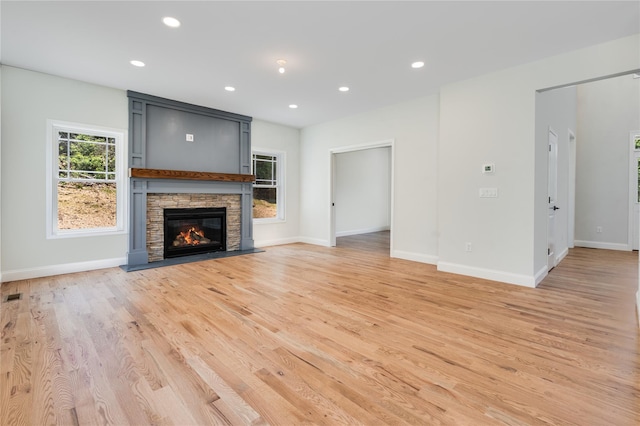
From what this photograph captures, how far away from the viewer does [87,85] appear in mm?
4430

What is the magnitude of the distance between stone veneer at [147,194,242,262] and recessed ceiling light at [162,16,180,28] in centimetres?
299

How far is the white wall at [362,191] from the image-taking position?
8656 millimetres

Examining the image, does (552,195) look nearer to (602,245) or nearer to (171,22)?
(602,245)

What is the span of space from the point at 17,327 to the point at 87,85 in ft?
11.6

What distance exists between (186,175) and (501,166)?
4.87 m

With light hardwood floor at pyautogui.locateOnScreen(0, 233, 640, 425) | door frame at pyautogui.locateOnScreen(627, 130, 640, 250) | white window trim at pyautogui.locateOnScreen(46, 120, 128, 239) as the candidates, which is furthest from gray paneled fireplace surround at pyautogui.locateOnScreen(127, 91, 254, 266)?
door frame at pyautogui.locateOnScreen(627, 130, 640, 250)

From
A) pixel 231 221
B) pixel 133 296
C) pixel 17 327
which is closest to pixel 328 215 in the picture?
pixel 231 221

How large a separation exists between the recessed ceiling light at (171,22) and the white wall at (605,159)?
7.96m

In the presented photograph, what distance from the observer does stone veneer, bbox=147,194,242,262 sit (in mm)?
5059

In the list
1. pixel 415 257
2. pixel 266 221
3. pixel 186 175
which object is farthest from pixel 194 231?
pixel 415 257

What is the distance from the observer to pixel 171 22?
2.86 m

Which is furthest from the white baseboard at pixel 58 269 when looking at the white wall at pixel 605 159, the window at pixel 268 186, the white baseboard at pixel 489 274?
the white wall at pixel 605 159

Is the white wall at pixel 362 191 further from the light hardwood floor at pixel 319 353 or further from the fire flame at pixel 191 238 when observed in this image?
the light hardwood floor at pixel 319 353

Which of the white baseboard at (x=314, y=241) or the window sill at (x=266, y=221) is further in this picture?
the white baseboard at (x=314, y=241)
